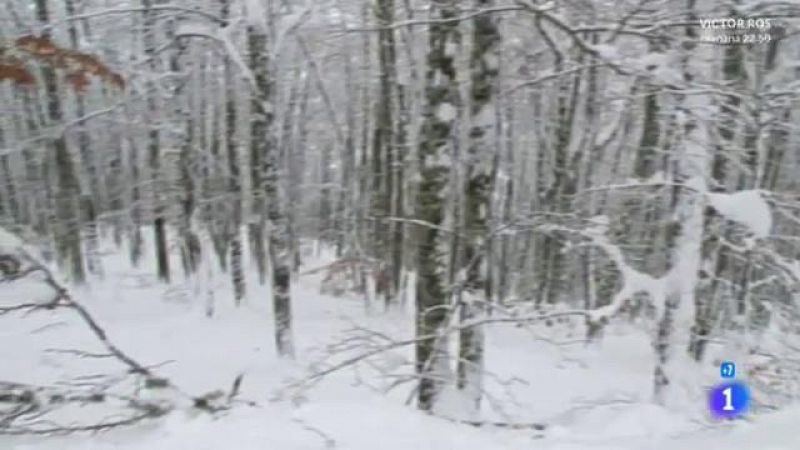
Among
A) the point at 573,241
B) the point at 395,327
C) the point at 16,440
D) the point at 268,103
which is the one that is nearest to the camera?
the point at 16,440

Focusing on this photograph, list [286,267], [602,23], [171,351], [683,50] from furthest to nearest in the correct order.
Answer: [171,351]
[286,267]
[602,23]
[683,50]

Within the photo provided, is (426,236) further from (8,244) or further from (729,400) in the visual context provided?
(8,244)

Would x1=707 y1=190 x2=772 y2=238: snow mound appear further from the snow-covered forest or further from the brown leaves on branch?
the brown leaves on branch

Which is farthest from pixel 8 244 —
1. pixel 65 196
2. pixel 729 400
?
pixel 65 196

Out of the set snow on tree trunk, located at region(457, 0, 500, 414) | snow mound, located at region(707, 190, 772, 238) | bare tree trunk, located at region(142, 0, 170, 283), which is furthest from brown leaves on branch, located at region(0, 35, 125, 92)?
bare tree trunk, located at region(142, 0, 170, 283)

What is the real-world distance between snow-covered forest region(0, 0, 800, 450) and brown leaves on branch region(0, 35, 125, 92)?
48 millimetres

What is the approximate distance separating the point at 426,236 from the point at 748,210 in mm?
2827

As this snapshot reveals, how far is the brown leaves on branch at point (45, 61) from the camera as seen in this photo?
763cm

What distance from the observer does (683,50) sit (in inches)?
258

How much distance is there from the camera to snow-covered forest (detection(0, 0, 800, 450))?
5539mm

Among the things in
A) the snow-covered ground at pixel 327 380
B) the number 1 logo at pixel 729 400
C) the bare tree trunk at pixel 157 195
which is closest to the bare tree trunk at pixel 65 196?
the snow-covered ground at pixel 327 380

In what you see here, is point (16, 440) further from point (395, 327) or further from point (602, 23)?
point (395, 327)

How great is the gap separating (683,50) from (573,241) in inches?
87.9

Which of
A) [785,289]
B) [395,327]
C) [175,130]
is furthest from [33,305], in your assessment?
[175,130]
